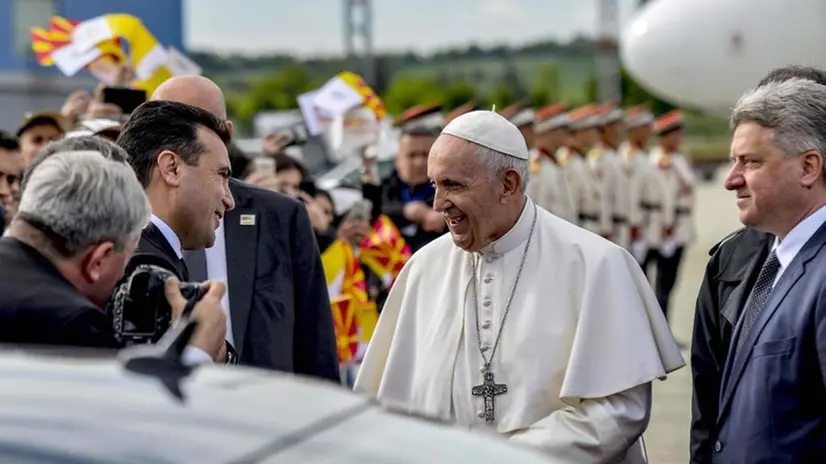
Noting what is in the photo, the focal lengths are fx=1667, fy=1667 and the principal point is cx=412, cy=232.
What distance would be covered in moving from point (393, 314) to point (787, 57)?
39.5ft

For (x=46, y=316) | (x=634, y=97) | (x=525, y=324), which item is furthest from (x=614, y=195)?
(x=634, y=97)

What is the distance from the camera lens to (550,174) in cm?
1552

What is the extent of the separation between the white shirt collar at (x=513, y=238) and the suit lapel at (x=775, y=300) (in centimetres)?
66

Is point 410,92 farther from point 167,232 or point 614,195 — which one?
point 167,232

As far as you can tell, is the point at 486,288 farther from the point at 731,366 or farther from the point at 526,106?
the point at 526,106

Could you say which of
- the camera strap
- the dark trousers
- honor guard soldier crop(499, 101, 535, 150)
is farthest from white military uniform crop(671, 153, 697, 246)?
the camera strap

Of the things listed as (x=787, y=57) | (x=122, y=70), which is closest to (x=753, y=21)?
(x=787, y=57)

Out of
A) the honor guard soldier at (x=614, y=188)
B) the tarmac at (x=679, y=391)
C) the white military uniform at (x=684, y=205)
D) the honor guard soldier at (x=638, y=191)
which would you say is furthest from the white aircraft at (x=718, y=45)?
the tarmac at (x=679, y=391)

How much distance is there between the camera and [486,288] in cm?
443

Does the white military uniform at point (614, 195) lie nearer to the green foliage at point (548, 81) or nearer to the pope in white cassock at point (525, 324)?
the pope in white cassock at point (525, 324)

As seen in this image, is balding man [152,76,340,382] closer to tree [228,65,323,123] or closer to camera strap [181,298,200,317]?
camera strap [181,298,200,317]

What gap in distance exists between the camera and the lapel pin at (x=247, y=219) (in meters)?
4.99

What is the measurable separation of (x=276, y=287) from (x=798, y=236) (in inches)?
62.6

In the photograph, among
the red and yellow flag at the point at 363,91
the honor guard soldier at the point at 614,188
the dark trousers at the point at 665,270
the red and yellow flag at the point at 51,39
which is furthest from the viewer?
the honor guard soldier at the point at 614,188
